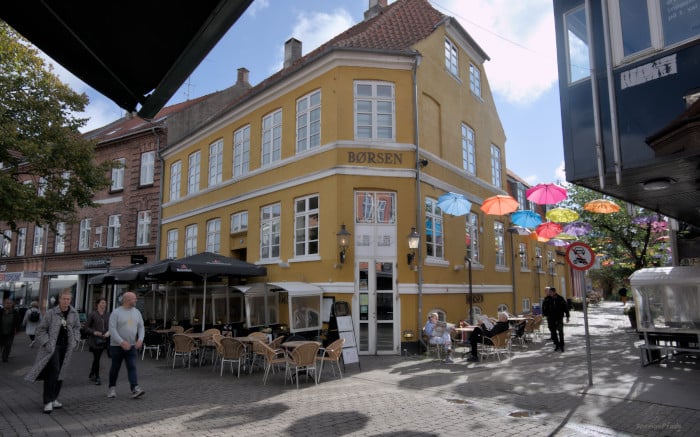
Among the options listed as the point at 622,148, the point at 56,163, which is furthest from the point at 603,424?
the point at 56,163

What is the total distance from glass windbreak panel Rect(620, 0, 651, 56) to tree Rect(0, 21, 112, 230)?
47.4 ft

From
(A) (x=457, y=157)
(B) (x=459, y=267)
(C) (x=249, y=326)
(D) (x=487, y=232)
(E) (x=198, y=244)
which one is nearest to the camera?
(C) (x=249, y=326)

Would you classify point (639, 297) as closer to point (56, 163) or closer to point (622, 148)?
point (622, 148)

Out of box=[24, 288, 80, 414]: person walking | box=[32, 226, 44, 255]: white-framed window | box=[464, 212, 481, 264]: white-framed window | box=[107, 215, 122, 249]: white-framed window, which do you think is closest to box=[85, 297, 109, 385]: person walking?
box=[24, 288, 80, 414]: person walking

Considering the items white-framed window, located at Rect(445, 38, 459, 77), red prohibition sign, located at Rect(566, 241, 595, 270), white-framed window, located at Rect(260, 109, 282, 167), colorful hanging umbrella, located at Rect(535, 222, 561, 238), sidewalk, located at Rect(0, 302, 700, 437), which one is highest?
white-framed window, located at Rect(445, 38, 459, 77)

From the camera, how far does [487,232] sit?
19.3 m

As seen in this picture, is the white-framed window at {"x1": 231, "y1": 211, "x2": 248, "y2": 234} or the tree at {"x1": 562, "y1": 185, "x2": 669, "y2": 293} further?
the tree at {"x1": 562, "y1": 185, "x2": 669, "y2": 293}

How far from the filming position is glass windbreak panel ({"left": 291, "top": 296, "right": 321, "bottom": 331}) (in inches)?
526

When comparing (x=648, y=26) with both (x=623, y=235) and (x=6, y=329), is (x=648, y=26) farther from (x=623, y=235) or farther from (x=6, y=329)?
(x=623, y=235)

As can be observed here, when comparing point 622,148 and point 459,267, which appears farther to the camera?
point 459,267

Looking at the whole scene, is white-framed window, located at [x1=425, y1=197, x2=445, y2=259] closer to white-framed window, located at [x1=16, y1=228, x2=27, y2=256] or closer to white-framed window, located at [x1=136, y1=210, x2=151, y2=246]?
white-framed window, located at [x1=136, y1=210, x2=151, y2=246]

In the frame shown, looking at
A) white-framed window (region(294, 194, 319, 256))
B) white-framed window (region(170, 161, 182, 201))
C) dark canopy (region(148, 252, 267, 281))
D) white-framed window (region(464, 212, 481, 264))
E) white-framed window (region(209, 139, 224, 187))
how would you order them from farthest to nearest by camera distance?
white-framed window (region(170, 161, 182, 201))
white-framed window (region(209, 139, 224, 187))
white-framed window (region(464, 212, 481, 264))
white-framed window (region(294, 194, 319, 256))
dark canopy (region(148, 252, 267, 281))

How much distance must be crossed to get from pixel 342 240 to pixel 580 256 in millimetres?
6220

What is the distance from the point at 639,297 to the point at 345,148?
854 centimetres
